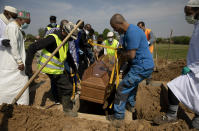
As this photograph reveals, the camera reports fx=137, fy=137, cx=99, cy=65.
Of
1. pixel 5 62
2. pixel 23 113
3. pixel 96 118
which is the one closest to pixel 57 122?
pixel 23 113

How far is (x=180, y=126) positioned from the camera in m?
2.34

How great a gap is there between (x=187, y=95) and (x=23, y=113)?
8.67ft

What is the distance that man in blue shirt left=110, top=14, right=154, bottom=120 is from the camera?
8.07 feet

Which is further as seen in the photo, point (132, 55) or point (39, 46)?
point (39, 46)

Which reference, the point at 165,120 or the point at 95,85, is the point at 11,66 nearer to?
the point at 95,85

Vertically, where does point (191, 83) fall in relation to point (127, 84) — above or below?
above

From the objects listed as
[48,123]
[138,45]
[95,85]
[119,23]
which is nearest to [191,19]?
[138,45]

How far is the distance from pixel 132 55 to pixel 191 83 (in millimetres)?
1039

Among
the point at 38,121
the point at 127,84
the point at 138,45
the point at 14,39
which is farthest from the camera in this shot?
the point at 14,39

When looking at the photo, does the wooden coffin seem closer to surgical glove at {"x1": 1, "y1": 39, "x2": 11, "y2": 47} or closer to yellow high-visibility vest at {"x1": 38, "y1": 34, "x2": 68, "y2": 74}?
yellow high-visibility vest at {"x1": 38, "y1": 34, "x2": 68, "y2": 74}

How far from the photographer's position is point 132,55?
2.54 meters

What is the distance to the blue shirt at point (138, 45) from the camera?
2.43 m

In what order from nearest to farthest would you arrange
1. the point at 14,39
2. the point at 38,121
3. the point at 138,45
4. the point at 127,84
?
the point at 38,121, the point at 138,45, the point at 127,84, the point at 14,39

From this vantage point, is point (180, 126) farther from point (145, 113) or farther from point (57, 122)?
point (57, 122)
